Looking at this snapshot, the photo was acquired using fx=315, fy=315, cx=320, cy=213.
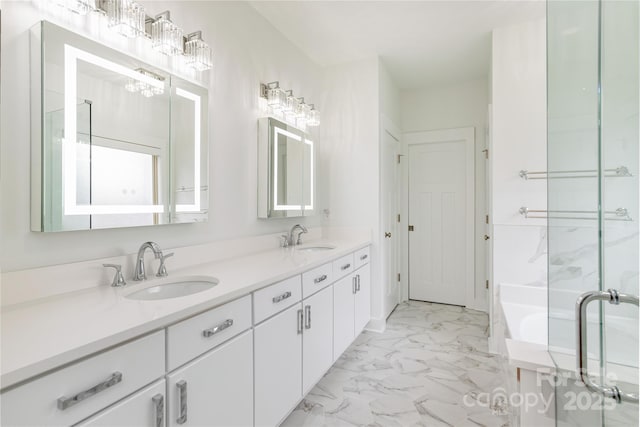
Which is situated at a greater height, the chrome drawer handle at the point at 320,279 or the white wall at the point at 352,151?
the white wall at the point at 352,151

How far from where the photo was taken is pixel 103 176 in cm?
129

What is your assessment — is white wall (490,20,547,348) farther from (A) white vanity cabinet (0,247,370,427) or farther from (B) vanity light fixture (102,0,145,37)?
(B) vanity light fixture (102,0,145,37)

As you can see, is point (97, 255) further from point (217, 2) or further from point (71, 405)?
point (217, 2)

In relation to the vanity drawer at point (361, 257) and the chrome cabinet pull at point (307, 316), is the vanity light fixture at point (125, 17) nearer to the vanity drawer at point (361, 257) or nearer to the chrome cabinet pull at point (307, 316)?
the chrome cabinet pull at point (307, 316)

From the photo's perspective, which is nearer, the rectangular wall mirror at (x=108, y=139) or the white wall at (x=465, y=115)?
the rectangular wall mirror at (x=108, y=139)

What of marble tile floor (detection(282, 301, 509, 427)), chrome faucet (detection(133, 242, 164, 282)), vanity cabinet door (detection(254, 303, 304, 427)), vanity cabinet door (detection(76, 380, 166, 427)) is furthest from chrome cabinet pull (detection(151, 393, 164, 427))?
marble tile floor (detection(282, 301, 509, 427))

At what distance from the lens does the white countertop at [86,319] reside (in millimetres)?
691

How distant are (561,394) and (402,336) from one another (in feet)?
6.18

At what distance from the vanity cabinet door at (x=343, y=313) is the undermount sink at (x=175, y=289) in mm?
951

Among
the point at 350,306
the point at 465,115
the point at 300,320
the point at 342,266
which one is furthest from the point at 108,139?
the point at 465,115

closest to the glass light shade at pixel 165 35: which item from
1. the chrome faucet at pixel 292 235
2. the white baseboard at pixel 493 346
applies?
the chrome faucet at pixel 292 235

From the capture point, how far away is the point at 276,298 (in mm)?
1488

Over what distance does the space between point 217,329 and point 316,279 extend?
82 centimetres

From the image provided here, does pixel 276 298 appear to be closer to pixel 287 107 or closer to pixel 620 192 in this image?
pixel 620 192
